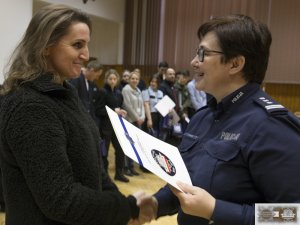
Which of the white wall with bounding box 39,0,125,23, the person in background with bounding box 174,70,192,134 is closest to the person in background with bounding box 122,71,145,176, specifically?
the person in background with bounding box 174,70,192,134

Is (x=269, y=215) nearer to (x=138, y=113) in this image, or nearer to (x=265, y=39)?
(x=265, y=39)

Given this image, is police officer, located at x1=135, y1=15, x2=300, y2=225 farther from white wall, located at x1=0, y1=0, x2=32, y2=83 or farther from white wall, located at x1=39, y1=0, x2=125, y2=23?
white wall, located at x1=39, y1=0, x2=125, y2=23

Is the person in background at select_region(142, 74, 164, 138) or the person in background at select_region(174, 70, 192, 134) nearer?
the person in background at select_region(142, 74, 164, 138)

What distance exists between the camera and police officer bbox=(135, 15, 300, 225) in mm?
1175

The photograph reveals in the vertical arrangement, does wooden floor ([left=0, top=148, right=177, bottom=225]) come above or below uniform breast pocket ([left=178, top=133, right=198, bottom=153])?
below

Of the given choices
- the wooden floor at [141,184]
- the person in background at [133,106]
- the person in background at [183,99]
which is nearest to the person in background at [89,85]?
the person in background at [133,106]

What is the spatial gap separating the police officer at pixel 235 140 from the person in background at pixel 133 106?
408 cm

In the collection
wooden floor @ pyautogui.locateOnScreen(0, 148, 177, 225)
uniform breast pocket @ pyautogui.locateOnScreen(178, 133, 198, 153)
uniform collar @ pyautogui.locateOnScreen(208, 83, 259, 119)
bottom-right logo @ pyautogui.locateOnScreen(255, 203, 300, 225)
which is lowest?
wooden floor @ pyautogui.locateOnScreen(0, 148, 177, 225)

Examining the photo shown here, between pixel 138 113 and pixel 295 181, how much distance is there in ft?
15.3

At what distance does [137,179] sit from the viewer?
5.45 m

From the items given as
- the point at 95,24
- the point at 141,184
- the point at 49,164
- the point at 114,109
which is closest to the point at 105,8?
the point at 95,24

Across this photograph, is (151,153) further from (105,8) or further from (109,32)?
(109,32)

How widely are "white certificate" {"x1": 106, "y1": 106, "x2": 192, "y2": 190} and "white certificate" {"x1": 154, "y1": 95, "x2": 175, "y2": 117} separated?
4648 mm

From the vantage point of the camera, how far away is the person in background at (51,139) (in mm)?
1131
